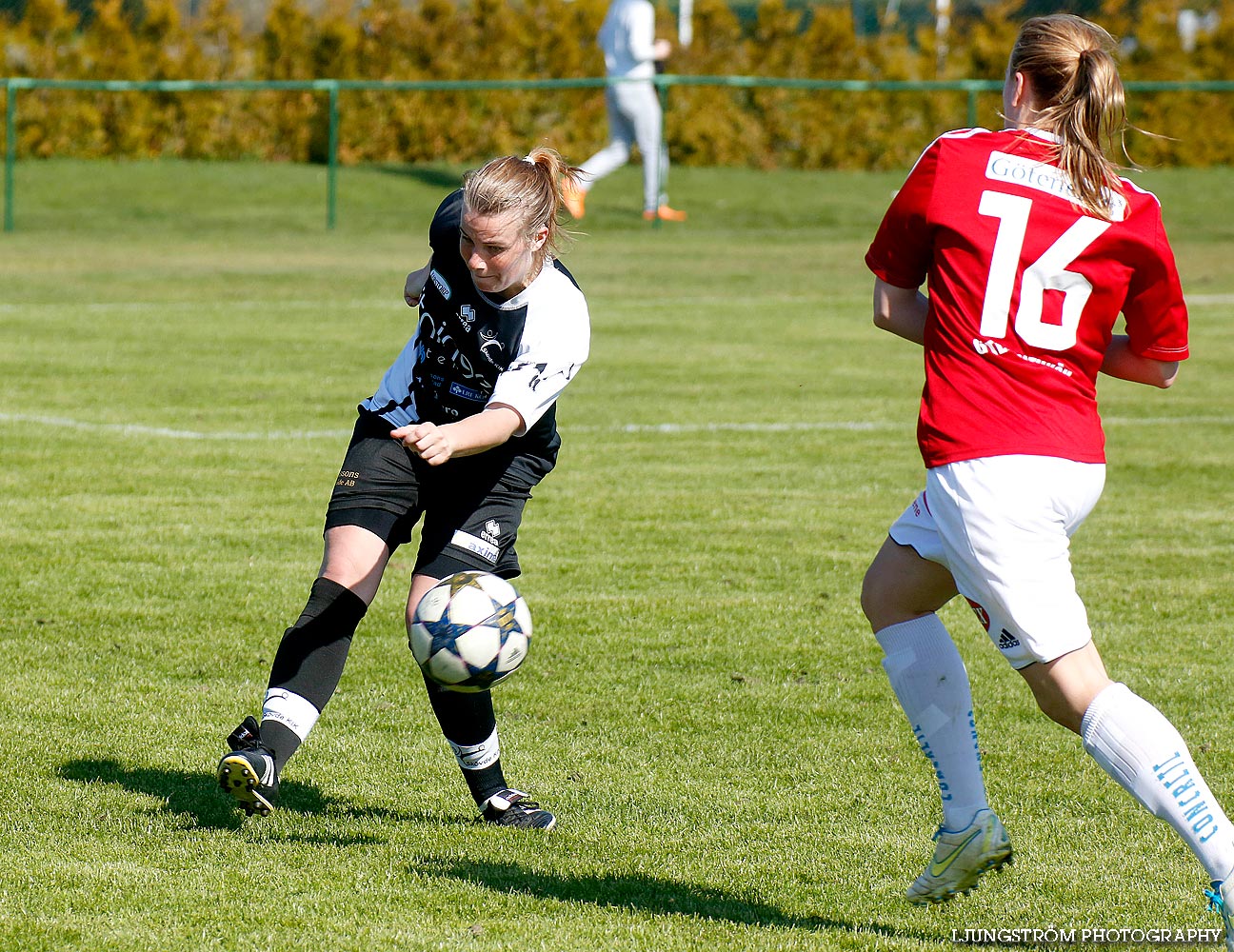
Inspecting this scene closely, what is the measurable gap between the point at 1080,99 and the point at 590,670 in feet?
10.5

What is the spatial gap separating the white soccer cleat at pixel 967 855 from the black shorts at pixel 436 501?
4.73 feet

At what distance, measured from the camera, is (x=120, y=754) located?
522 cm

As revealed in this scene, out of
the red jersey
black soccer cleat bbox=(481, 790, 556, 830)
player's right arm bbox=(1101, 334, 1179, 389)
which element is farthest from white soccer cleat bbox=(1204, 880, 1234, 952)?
black soccer cleat bbox=(481, 790, 556, 830)

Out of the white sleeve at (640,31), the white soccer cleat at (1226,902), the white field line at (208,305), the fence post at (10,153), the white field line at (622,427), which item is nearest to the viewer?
the white soccer cleat at (1226,902)

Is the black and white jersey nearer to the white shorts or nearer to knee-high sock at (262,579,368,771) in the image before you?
knee-high sock at (262,579,368,771)

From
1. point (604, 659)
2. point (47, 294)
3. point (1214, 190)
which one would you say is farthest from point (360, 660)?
point (1214, 190)

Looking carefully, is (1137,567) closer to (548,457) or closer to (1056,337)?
(548,457)

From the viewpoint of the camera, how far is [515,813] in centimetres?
475

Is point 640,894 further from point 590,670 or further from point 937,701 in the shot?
point 590,670

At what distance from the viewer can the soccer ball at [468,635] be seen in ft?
14.2

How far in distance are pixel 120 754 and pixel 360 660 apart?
1273 millimetres

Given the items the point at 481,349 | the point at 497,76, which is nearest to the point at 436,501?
the point at 481,349

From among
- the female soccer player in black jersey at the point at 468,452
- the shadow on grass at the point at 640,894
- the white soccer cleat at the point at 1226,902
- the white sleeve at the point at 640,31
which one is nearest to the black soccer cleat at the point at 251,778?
the female soccer player in black jersey at the point at 468,452

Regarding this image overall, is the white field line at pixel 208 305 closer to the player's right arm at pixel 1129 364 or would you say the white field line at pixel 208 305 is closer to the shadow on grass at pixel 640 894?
the shadow on grass at pixel 640 894
